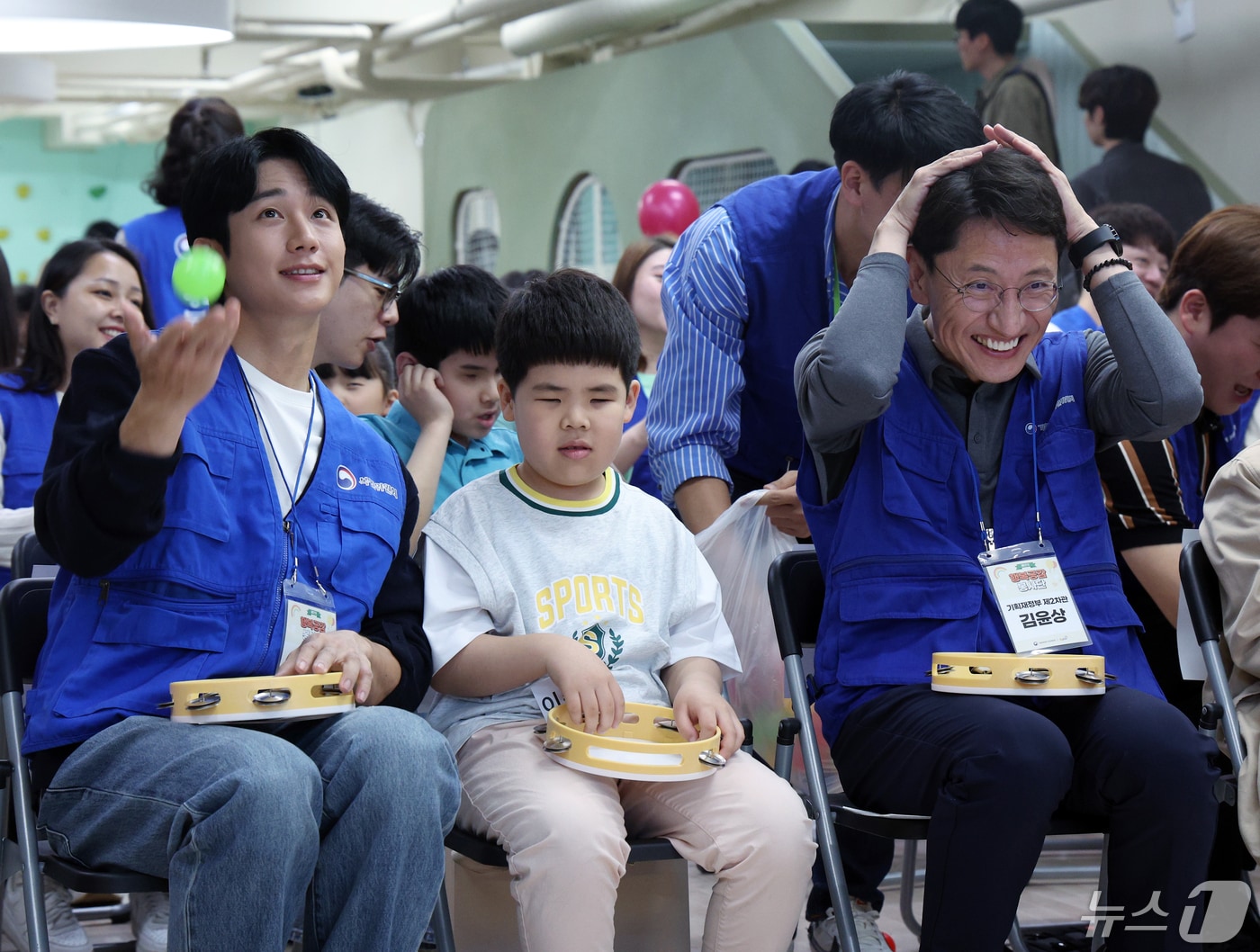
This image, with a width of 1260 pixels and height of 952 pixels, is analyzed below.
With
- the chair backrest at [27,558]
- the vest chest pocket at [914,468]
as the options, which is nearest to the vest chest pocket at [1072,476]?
the vest chest pocket at [914,468]

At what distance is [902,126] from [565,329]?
2.49 feet

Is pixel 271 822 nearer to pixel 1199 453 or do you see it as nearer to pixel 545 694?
pixel 545 694

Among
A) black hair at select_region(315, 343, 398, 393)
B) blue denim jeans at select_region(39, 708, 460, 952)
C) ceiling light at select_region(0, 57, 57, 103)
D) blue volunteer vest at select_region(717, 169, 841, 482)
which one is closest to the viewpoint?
blue denim jeans at select_region(39, 708, 460, 952)

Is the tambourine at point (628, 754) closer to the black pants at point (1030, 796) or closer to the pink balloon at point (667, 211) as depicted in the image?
the black pants at point (1030, 796)

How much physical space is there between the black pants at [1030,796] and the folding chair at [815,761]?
0.11ft

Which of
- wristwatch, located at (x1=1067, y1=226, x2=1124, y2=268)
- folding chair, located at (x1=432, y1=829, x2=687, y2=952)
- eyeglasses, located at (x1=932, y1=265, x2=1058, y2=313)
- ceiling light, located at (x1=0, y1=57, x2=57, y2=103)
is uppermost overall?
ceiling light, located at (x1=0, y1=57, x2=57, y2=103)

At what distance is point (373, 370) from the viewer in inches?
132

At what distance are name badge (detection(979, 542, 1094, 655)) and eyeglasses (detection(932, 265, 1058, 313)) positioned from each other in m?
0.37

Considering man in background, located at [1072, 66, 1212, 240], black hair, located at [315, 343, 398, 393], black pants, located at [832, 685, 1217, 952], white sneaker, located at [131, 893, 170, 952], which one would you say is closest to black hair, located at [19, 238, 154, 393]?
black hair, located at [315, 343, 398, 393]

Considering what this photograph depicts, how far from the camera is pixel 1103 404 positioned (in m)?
2.25

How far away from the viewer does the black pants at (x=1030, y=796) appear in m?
1.86

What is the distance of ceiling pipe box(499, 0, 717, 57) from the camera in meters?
8.54

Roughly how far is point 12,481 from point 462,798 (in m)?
1.79

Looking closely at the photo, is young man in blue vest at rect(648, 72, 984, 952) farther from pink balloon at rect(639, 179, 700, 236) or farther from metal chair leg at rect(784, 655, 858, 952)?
pink balloon at rect(639, 179, 700, 236)
